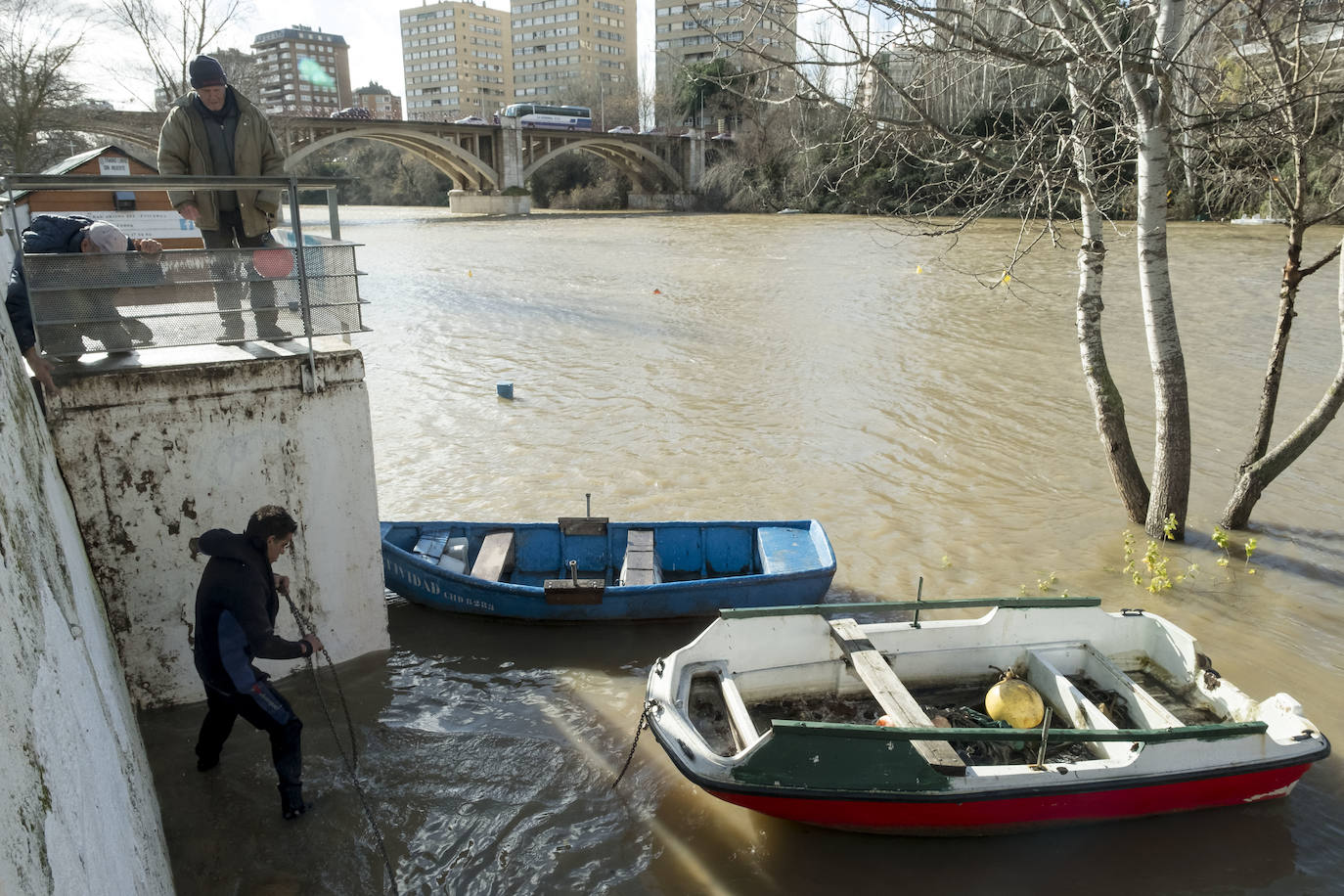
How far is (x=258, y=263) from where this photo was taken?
575 centimetres

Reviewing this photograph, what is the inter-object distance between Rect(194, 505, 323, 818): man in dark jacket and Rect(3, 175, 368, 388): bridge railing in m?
1.49

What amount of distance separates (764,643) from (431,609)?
3.22 metres

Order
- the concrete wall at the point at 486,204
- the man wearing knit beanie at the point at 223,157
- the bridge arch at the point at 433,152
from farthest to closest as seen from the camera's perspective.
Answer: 1. the concrete wall at the point at 486,204
2. the bridge arch at the point at 433,152
3. the man wearing knit beanie at the point at 223,157

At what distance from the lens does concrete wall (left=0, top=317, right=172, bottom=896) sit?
2.05 metres

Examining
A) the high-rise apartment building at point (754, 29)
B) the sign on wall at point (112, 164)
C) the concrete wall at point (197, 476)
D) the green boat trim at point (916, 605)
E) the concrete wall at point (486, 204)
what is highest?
the concrete wall at point (486, 204)

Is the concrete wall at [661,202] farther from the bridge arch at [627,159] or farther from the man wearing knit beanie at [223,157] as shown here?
the man wearing knit beanie at [223,157]

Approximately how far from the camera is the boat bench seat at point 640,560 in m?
7.23

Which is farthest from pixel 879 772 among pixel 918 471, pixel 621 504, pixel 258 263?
pixel 918 471

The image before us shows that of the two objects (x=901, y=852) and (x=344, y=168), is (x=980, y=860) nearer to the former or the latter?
(x=901, y=852)

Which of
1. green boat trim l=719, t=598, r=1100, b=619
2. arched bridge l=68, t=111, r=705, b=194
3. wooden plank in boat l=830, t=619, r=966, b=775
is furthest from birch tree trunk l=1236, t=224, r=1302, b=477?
arched bridge l=68, t=111, r=705, b=194

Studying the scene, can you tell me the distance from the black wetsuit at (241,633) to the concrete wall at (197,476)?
1.15 meters

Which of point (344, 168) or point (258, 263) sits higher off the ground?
point (344, 168)

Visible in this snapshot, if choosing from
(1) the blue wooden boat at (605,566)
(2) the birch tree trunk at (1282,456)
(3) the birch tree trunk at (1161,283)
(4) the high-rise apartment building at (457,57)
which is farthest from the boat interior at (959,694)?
(4) the high-rise apartment building at (457,57)

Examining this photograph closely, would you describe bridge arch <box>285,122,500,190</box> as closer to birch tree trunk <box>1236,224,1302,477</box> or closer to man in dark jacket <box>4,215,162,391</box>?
man in dark jacket <box>4,215,162,391</box>
